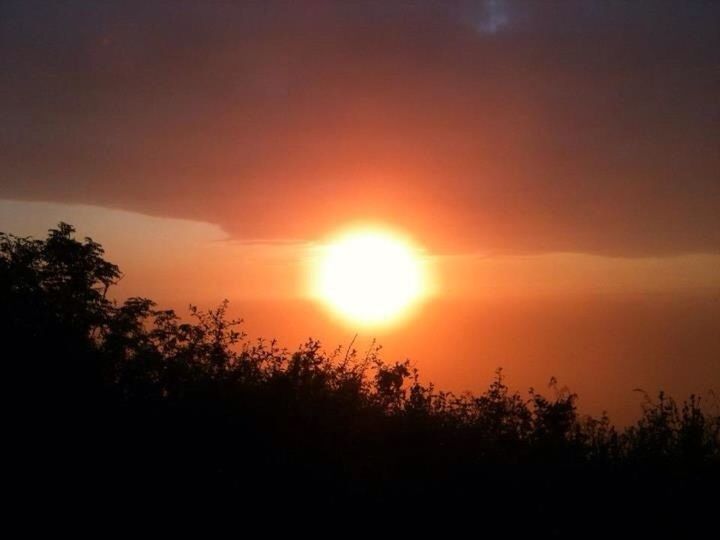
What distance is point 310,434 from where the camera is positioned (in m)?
6.58

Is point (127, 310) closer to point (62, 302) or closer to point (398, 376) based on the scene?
point (62, 302)

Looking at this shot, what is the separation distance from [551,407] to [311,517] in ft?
12.7

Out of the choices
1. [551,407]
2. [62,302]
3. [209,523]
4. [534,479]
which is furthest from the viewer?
[62,302]

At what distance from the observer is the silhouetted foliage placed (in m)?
5.80

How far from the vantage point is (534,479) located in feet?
19.8

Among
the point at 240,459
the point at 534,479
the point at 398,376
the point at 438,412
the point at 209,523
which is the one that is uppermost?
the point at 398,376

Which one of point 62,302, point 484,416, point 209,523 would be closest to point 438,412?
point 484,416

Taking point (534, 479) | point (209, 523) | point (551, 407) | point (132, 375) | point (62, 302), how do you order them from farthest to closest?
point (62, 302) → point (551, 407) → point (132, 375) → point (534, 479) → point (209, 523)

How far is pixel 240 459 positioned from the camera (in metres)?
6.11

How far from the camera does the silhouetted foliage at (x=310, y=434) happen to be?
5.80m

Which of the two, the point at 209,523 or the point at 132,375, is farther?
the point at 132,375

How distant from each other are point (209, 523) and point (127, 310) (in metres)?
5.82

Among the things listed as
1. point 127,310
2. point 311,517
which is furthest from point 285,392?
point 127,310

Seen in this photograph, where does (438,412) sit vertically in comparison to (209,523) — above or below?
above
